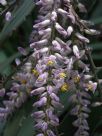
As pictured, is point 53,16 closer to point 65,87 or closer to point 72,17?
point 72,17

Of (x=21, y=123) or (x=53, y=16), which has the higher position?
(x=53, y=16)

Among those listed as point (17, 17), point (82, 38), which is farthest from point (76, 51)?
point (17, 17)

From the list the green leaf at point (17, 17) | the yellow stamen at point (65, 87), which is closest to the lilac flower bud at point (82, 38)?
the yellow stamen at point (65, 87)

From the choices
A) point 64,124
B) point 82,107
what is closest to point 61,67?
point 82,107

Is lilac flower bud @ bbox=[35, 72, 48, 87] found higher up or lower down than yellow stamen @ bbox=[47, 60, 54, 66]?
lower down

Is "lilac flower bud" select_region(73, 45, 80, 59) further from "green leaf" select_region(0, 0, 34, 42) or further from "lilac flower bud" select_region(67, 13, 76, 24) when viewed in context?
"green leaf" select_region(0, 0, 34, 42)

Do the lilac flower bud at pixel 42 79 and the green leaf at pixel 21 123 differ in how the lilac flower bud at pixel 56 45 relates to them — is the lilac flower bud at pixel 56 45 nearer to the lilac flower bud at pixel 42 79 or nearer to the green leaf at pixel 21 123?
the lilac flower bud at pixel 42 79

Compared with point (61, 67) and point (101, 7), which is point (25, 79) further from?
point (101, 7)

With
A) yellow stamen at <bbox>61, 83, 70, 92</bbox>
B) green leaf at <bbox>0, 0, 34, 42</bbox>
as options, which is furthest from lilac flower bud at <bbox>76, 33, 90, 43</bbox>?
green leaf at <bbox>0, 0, 34, 42</bbox>

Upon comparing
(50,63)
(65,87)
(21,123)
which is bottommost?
(21,123)
